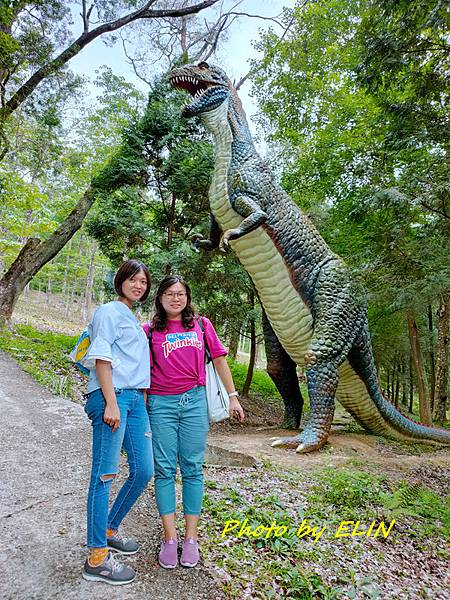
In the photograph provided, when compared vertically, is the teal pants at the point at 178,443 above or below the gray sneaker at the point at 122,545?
above

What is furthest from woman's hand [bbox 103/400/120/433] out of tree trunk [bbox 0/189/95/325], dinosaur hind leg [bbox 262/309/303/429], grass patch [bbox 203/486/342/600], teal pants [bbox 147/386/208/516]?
tree trunk [bbox 0/189/95/325]

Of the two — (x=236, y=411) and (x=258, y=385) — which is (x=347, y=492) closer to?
(x=236, y=411)

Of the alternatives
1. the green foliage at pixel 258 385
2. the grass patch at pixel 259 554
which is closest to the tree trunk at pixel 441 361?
the green foliage at pixel 258 385

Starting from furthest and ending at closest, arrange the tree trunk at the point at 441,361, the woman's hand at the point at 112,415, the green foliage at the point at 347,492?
the tree trunk at the point at 441,361, the green foliage at the point at 347,492, the woman's hand at the point at 112,415

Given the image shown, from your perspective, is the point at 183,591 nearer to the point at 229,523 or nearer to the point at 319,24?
the point at 229,523

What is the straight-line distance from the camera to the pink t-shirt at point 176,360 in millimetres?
2160

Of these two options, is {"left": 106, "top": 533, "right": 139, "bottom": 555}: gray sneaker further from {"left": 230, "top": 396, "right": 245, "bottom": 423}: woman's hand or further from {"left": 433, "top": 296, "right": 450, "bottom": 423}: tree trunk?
{"left": 433, "top": 296, "right": 450, "bottom": 423}: tree trunk

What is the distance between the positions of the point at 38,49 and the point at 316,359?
8.64m

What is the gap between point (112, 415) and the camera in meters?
1.84

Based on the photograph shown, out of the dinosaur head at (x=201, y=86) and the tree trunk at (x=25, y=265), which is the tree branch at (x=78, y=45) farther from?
the dinosaur head at (x=201, y=86)

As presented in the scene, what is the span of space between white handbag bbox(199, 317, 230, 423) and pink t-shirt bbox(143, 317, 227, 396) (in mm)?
44

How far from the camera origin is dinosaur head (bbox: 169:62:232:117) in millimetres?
5102

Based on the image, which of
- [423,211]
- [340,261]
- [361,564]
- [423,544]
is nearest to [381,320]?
[340,261]

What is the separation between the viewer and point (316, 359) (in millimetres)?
4816
